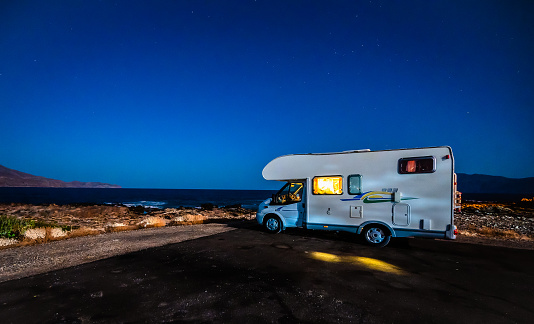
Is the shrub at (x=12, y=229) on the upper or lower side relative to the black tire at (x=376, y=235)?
lower

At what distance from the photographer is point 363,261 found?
7.05 metres

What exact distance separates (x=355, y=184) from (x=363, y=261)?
2899 millimetres

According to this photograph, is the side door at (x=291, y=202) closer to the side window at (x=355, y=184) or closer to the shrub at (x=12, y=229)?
the side window at (x=355, y=184)

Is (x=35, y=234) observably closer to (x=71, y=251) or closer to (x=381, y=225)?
(x=71, y=251)

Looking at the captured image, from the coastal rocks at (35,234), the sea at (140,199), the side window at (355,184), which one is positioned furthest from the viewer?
the sea at (140,199)

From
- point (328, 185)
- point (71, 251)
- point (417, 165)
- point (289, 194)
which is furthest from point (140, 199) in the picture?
point (417, 165)

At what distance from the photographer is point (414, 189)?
27.2 feet

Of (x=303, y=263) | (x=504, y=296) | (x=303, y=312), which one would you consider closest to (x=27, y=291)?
(x=303, y=312)

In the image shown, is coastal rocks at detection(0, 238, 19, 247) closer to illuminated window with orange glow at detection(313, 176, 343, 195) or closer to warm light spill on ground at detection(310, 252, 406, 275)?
warm light spill on ground at detection(310, 252, 406, 275)

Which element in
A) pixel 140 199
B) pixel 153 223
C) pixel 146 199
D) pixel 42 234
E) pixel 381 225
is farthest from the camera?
pixel 146 199

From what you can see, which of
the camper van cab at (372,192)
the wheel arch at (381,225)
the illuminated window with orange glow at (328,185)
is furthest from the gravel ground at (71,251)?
the wheel arch at (381,225)

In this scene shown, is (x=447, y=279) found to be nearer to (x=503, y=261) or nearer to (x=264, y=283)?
(x=503, y=261)

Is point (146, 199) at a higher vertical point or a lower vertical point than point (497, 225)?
lower

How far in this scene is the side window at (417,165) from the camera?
809cm
